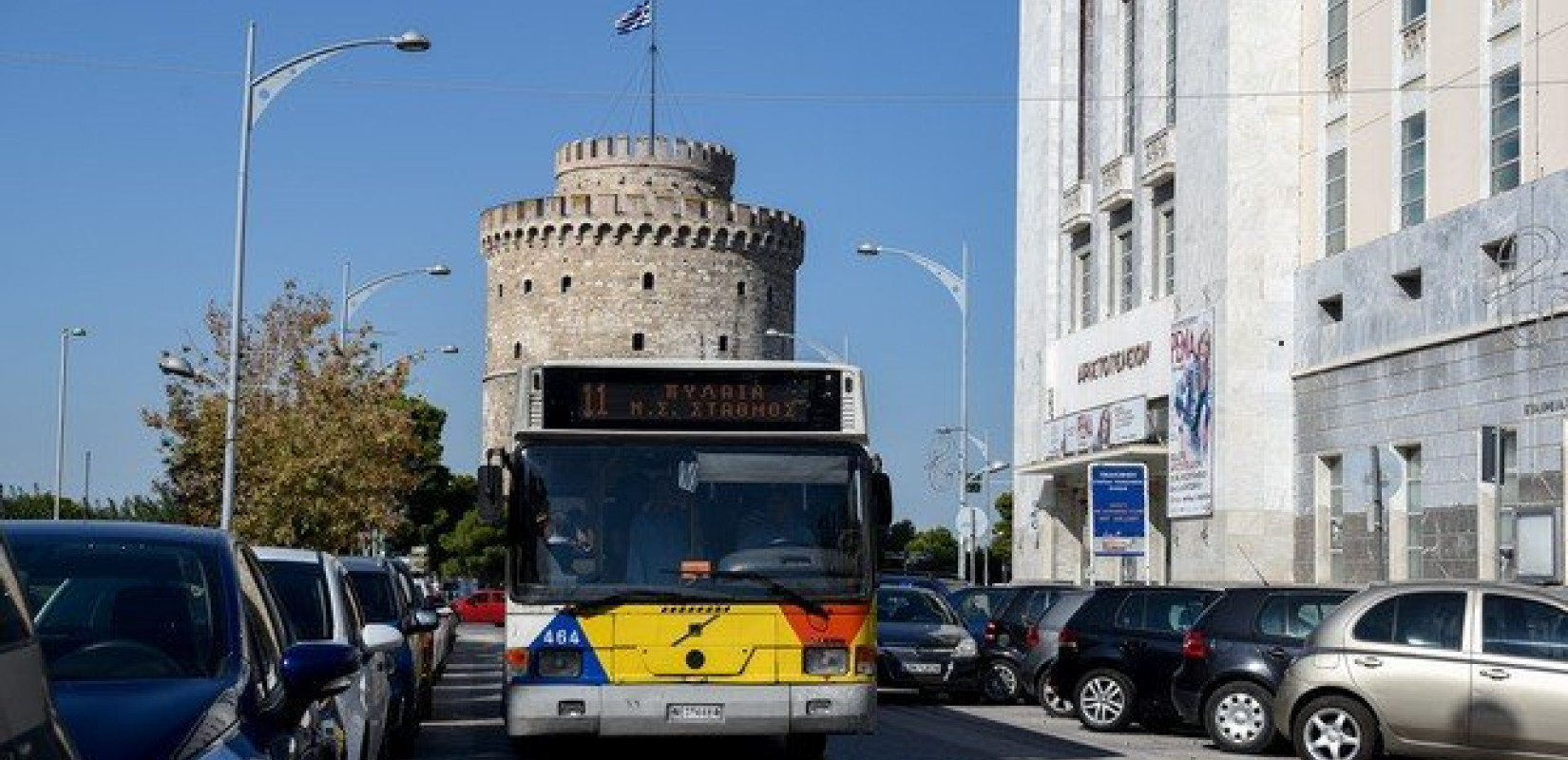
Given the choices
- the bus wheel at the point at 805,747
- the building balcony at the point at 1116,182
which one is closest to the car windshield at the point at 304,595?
the bus wheel at the point at 805,747

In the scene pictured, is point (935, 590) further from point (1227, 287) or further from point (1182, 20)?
point (1182, 20)

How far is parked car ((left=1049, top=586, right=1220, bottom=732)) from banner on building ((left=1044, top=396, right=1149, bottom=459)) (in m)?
24.0

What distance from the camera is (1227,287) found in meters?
41.2

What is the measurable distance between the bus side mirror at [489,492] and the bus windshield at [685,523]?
0.14m

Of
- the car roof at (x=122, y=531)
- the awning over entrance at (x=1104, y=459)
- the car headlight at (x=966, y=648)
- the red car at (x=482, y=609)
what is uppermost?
the awning over entrance at (x=1104, y=459)

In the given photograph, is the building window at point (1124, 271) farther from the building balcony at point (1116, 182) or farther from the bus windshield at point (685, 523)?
the bus windshield at point (685, 523)

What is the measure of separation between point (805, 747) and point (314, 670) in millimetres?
9589

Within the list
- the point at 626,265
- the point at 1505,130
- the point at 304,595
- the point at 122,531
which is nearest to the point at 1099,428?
the point at 1505,130

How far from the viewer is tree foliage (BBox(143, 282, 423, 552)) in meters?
44.7

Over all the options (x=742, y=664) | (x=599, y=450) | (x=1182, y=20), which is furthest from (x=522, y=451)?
(x=1182, y=20)

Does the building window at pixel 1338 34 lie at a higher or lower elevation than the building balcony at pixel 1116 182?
higher

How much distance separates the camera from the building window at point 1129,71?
159ft

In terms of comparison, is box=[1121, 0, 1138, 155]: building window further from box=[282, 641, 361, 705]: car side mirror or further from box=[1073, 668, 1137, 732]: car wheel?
box=[282, 641, 361, 705]: car side mirror

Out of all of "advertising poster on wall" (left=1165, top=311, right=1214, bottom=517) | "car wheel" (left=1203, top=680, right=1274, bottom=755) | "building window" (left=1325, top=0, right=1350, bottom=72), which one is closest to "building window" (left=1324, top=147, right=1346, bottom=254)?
"building window" (left=1325, top=0, right=1350, bottom=72)
